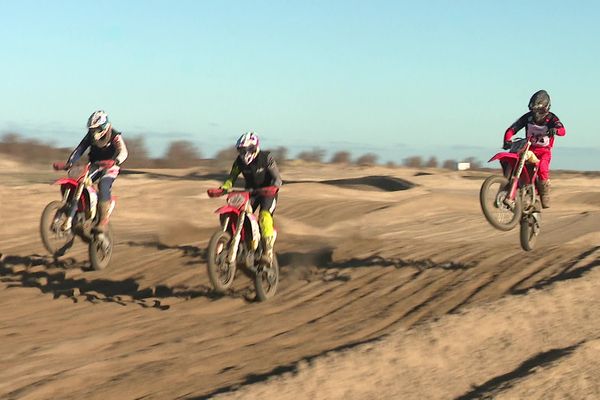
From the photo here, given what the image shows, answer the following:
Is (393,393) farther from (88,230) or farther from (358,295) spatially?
(88,230)

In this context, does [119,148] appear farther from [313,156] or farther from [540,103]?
[313,156]

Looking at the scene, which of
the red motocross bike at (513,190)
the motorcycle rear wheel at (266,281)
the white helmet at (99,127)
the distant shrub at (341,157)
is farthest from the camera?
the distant shrub at (341,157)

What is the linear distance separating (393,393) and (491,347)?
4.56 ft

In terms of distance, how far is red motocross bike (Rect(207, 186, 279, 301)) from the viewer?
358 inches

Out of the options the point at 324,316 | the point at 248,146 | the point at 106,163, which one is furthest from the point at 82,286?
the point at 324,316

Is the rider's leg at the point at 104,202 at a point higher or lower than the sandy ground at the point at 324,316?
higher

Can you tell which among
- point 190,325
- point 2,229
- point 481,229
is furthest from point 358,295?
point 2,229

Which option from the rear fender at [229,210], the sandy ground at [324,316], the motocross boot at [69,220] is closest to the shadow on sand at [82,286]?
the sandy ground at [324,316]

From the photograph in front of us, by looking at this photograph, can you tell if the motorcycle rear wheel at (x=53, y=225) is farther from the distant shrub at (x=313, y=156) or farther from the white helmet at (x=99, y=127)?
the distant shrub at (x=313, y=156)

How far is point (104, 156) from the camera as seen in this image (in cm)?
1159

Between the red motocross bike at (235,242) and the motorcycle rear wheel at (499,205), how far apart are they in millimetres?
2657

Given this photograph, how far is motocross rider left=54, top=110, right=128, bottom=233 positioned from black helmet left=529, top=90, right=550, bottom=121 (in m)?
4.96

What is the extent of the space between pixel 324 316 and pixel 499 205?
2799mm

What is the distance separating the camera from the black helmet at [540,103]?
1059 centimetres
